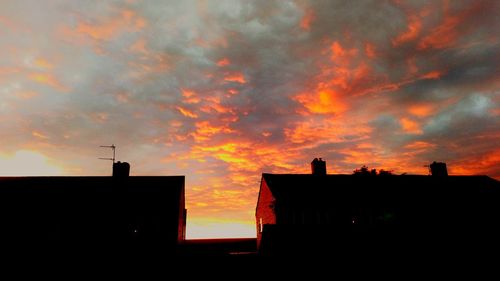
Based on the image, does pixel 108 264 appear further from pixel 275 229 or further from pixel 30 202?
pixel 30 202

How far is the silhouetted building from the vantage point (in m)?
29.1

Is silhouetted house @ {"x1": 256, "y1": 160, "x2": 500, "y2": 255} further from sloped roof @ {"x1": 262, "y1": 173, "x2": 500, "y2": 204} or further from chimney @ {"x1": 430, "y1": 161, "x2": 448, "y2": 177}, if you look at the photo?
chimney @ {"x1": 430, "y1": 161, "x2": 448, "y2": 177}

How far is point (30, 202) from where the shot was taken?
31000 mm

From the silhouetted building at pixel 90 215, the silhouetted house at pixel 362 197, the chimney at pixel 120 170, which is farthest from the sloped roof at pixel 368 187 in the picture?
the chimney at pixel 120 170

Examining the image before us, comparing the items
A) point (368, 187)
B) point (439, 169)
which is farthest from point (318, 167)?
point (439, 169)

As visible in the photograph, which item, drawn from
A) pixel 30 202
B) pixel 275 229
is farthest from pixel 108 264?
pixel 30 202

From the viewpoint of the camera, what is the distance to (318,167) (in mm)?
40531

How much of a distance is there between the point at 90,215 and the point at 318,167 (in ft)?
81.7

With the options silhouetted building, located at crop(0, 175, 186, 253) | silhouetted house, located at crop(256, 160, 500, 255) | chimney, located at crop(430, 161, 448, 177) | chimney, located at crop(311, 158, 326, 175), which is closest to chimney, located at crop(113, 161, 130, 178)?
silhouetted building, located at crop(0, 175, 186, 253)

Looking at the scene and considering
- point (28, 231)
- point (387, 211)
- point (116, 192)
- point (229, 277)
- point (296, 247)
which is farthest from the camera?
point (387, 211)

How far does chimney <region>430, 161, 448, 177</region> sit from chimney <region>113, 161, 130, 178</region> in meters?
36.8

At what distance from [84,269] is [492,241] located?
65.2ft

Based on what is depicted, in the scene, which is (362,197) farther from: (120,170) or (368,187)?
(120,170)

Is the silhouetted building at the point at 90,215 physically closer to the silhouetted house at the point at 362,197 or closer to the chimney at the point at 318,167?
the silhouetted house at the point at 362,197
